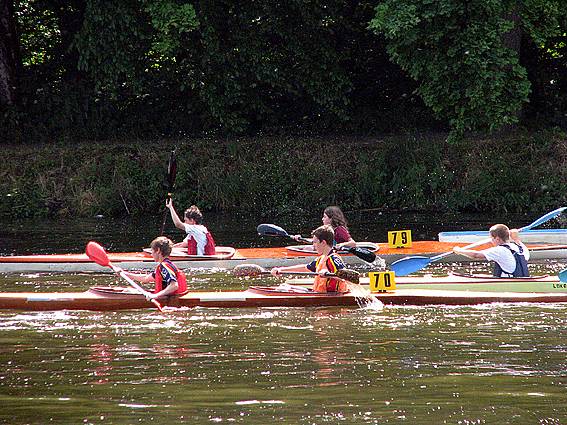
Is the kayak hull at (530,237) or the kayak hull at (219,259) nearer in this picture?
the kayak hull at (219,259)

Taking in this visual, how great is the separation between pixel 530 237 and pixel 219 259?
499cm

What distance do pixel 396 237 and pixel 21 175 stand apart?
36.3ft

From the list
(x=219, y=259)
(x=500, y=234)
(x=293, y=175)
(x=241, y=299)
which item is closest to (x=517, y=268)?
(x=500, y=234)

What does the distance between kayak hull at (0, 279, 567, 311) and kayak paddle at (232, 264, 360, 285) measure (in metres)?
0.25

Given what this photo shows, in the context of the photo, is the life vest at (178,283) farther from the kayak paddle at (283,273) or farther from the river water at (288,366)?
the kayak paddle at (283,273)

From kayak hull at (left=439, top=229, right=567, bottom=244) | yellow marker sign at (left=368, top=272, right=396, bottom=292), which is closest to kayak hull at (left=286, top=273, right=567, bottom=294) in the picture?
yellow marker sign at (left=368, top=272, right=396, bottom=292)

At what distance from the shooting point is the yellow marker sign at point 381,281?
508 inches

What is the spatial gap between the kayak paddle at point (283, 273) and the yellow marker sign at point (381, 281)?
0.38 metres

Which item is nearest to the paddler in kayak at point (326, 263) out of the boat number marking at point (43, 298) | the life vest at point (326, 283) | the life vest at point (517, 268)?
the life vest at point (326, 283)

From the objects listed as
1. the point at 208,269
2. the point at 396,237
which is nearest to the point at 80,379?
the point at 208,269

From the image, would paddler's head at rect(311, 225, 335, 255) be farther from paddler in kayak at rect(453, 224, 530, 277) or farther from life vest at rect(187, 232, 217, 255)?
life vest at rect(187, 232, 217, 255)

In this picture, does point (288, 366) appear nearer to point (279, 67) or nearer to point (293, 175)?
point (293, 175)

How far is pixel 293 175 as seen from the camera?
25.7 m

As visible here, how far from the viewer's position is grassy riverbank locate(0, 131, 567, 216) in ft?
79.6
